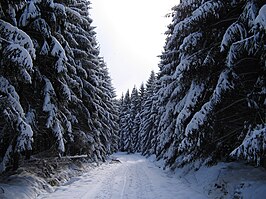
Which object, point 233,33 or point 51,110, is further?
point 51,110

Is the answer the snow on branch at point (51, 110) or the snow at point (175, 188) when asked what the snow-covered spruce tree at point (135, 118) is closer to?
the snow at point (175, 188)

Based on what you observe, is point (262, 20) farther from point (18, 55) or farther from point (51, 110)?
point (51, 110)

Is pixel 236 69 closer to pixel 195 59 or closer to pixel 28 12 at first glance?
pixel 195 59

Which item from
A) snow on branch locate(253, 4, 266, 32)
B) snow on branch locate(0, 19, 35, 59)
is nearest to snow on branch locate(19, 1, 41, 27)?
snow on branch locate(0, 19, 35, 59)

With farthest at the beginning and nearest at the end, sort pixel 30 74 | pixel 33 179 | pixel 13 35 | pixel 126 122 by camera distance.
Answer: pixel 126 122, pixel 30 74, pixel 33 179, pixel 13 35

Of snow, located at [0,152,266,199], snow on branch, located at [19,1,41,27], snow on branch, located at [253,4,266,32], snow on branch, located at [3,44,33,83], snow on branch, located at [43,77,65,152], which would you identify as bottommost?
snow, located at [0,152,266,199]

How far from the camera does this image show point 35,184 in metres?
11.0

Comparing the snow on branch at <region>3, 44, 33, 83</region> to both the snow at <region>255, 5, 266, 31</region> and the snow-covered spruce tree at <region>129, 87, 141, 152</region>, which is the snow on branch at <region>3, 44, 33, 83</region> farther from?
the snow-covered spruce tree at <region>129, 87, 141, 152</region>

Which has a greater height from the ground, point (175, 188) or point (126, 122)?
point (126, 122)

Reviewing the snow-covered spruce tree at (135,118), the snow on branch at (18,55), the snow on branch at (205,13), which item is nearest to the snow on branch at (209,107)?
the snow on branch at (205,13)

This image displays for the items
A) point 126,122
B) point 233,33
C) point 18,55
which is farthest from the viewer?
point 126,122

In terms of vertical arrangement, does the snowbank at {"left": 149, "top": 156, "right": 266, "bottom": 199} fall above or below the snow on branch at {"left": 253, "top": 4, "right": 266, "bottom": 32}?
below

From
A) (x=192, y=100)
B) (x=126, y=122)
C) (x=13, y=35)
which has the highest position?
(x=126, y=122)

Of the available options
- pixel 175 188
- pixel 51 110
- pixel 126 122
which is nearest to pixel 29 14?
pixel 51 110
